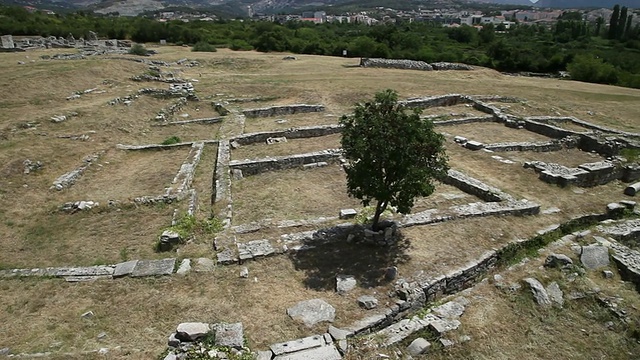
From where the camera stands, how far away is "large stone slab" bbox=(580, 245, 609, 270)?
375 inches

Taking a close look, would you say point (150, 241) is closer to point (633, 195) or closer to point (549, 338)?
point (549, 338)

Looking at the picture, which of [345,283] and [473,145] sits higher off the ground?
[473,145]

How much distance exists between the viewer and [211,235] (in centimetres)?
1023

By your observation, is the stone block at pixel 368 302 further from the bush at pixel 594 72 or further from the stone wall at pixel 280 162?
the bush at pixel 594 72

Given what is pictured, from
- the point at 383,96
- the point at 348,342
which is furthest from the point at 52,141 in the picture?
the point at 348,342

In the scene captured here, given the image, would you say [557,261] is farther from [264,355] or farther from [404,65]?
[404,65]

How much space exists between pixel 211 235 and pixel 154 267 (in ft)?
5.69

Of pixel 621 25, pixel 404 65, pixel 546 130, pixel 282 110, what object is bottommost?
pixel 546 130

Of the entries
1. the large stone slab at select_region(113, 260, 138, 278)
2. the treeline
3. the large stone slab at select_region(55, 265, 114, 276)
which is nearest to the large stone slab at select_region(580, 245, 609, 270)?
the large stone slab at select_region(113, 260, 138, 278)

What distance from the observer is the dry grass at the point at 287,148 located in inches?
656

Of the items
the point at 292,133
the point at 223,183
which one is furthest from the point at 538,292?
the point at 292,133

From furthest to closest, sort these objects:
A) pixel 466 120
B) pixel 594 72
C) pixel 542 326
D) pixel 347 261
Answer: pixel 594 72
pixel 466 120
pixel 347 261
pixel 542 326

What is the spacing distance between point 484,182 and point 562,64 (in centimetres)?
4097

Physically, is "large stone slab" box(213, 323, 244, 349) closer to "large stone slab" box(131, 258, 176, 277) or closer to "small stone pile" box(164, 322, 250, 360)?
"small stone pile" box(164, 322, 250, 360)
